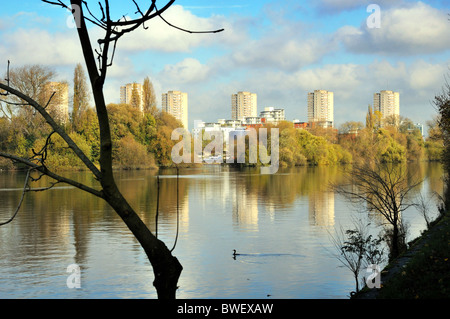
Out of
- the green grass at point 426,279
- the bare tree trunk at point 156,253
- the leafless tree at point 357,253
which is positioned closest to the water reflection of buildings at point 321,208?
the leafless tree at point 357,253

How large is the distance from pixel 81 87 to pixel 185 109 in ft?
387

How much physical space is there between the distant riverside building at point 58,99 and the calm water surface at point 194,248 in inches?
902

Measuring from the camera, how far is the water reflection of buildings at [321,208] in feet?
59.4

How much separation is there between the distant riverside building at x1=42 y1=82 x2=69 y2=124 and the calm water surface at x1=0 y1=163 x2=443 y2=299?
22917 millimetres

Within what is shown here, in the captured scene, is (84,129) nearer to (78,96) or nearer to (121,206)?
(78,96)

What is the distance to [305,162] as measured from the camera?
69.9 m

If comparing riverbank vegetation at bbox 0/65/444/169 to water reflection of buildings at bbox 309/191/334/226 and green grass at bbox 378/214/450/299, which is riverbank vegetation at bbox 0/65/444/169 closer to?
water reflection of buildings at bbox 309/191/334/226

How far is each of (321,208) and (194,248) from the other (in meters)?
9.31

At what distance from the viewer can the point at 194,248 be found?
45.2 feet

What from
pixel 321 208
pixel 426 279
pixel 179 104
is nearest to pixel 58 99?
pixel 321 208

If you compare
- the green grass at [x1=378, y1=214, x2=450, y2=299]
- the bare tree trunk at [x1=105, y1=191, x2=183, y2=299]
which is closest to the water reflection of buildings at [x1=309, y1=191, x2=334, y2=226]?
the green grass at [x1=378, y1=214, x2=450, y2=299]

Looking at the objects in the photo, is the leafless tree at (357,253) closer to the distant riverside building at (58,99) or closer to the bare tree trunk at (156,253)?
the bare tree trunk at (156,253)

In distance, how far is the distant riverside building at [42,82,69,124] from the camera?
46.2 meters

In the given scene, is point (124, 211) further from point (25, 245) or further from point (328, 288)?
point (25, 245)
